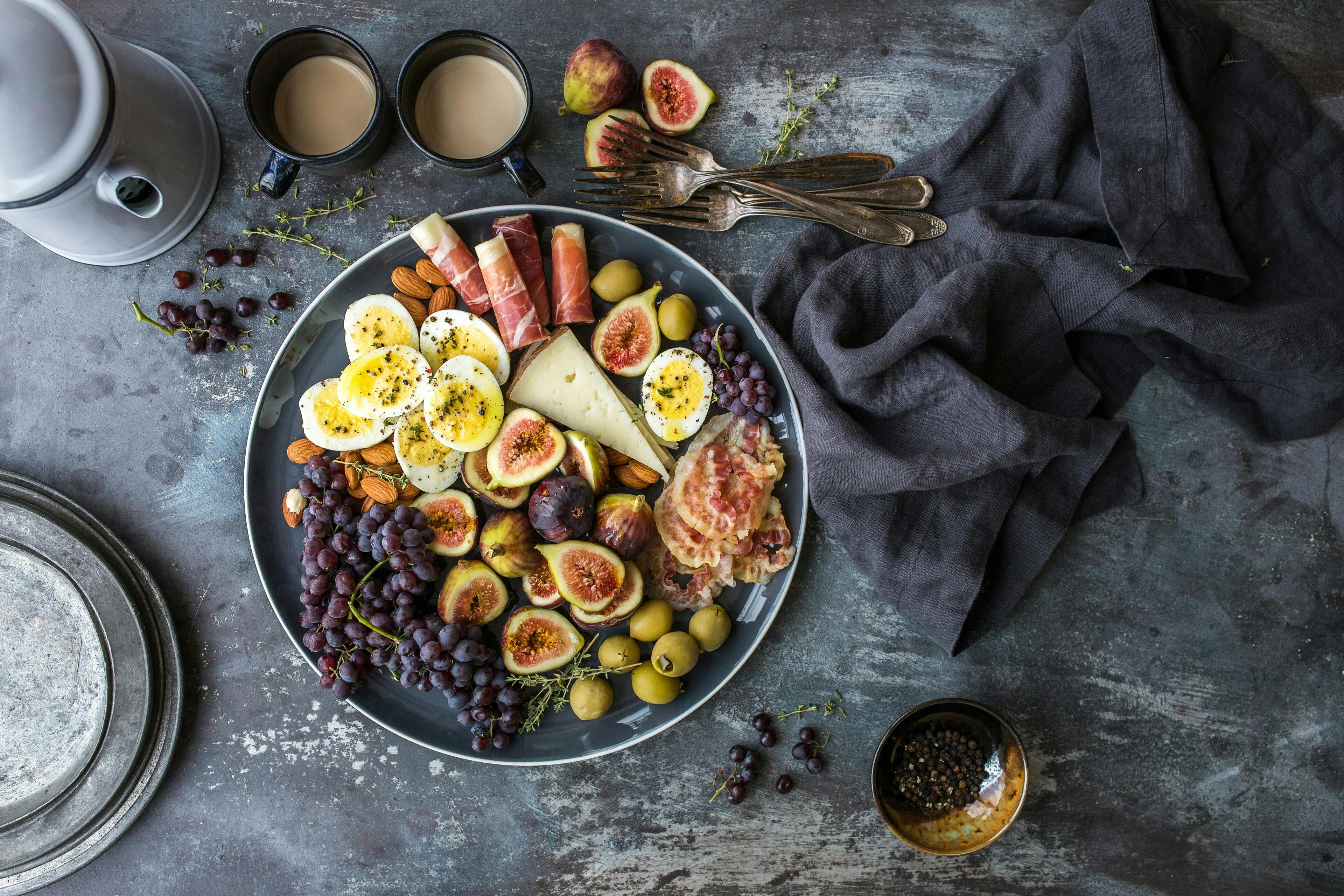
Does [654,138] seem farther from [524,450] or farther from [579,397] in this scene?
[524,450]

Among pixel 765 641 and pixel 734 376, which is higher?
pixel 734 376

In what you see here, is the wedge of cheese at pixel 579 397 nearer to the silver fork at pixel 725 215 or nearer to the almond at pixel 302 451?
the silver fork at pixel 725 215

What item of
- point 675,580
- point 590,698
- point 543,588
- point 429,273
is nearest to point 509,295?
point 429,273

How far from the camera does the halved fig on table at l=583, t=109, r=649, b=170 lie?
2086 millimetres

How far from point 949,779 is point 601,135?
208cm

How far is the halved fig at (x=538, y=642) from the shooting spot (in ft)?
6.67

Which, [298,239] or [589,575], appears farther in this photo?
[298,239]

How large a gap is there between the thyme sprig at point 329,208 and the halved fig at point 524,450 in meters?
0.80

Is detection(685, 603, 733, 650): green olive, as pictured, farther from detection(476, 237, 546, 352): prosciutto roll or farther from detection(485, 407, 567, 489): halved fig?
detection(476, 237, 546, 352): prosciutto roll

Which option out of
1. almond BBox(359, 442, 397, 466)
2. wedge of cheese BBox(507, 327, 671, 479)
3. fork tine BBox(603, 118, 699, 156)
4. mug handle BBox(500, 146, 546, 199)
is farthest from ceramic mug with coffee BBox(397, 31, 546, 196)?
almond BBox(359, 442, 397, 466)

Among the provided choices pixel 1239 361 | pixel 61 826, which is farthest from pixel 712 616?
pixel 61 826

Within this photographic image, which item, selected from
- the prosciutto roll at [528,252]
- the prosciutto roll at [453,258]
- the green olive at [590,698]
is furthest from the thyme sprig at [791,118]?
the green olive at [590,698]

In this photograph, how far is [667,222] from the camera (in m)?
2.08

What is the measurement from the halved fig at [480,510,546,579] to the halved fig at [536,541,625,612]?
0.09 metres
